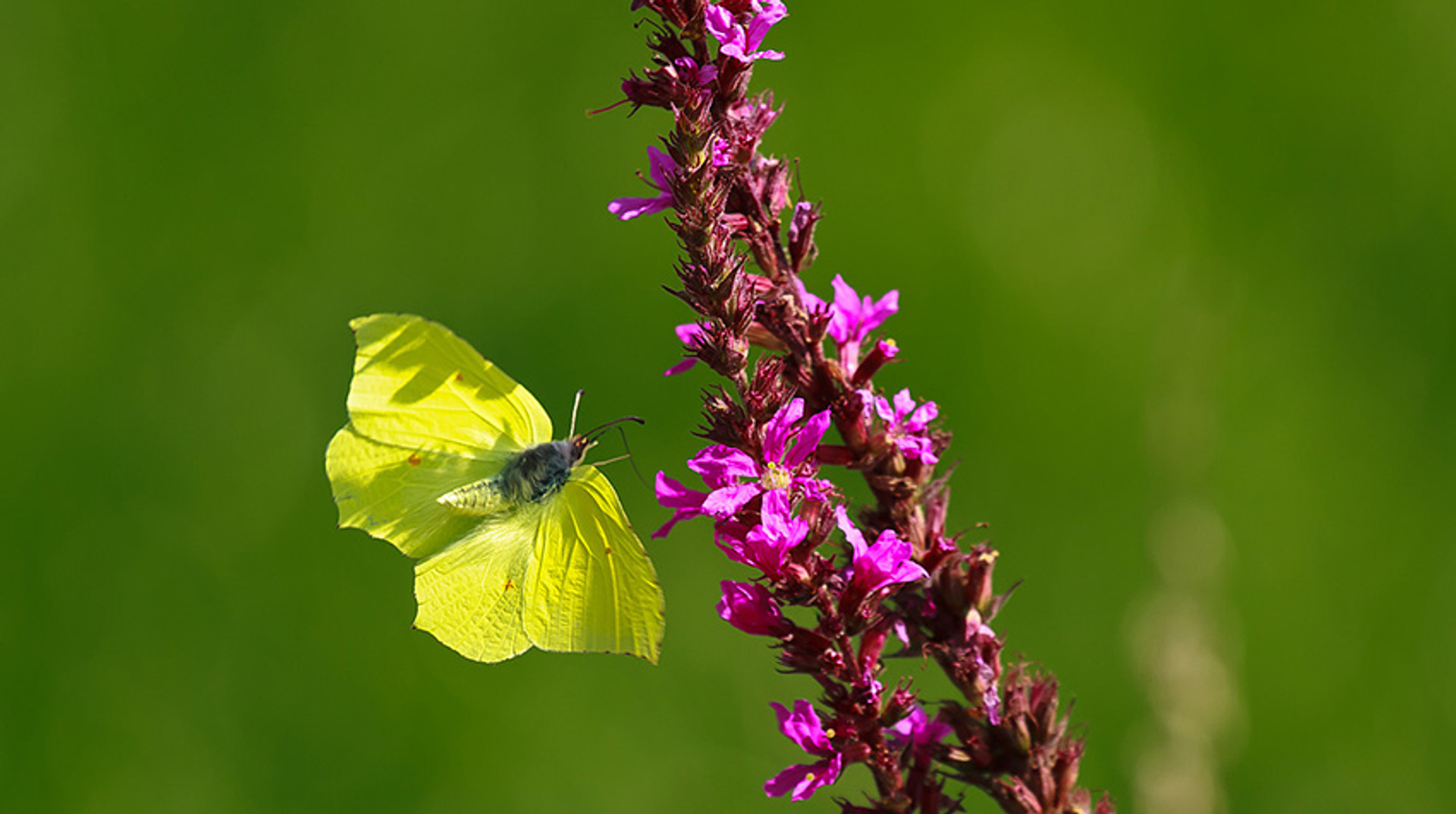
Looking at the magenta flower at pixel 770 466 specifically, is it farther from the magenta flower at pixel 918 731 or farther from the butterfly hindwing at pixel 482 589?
the butterfly hindwing at pixel 482 589

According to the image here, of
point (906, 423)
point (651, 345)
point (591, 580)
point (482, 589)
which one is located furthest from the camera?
point (651, 345)

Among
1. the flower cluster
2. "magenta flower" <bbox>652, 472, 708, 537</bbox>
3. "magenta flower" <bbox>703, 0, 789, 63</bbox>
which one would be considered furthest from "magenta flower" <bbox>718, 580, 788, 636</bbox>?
"magenta flower" <bbox>703, 0, 789, 63</bbox>

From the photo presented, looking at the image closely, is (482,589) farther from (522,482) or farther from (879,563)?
(879,563)

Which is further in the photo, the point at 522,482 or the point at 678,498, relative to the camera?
the point at 522,482

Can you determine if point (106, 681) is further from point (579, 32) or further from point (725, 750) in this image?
point (579, 32)

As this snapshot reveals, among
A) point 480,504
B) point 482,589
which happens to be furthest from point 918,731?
point 480,504

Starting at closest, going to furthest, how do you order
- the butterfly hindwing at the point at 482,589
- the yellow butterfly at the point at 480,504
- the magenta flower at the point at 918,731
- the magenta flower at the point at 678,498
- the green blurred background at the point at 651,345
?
the magenta flower at the point at 918,731 → the magenta flower at the point at 678,498 → the yellow butterfly at the point at 480,504 → the butterfly hindwing at the point at 482,589 → the green blurred background at the point at 651,345

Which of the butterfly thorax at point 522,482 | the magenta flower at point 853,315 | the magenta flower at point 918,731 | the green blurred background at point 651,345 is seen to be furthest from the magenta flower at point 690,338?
the green blurred background at point 651,345
